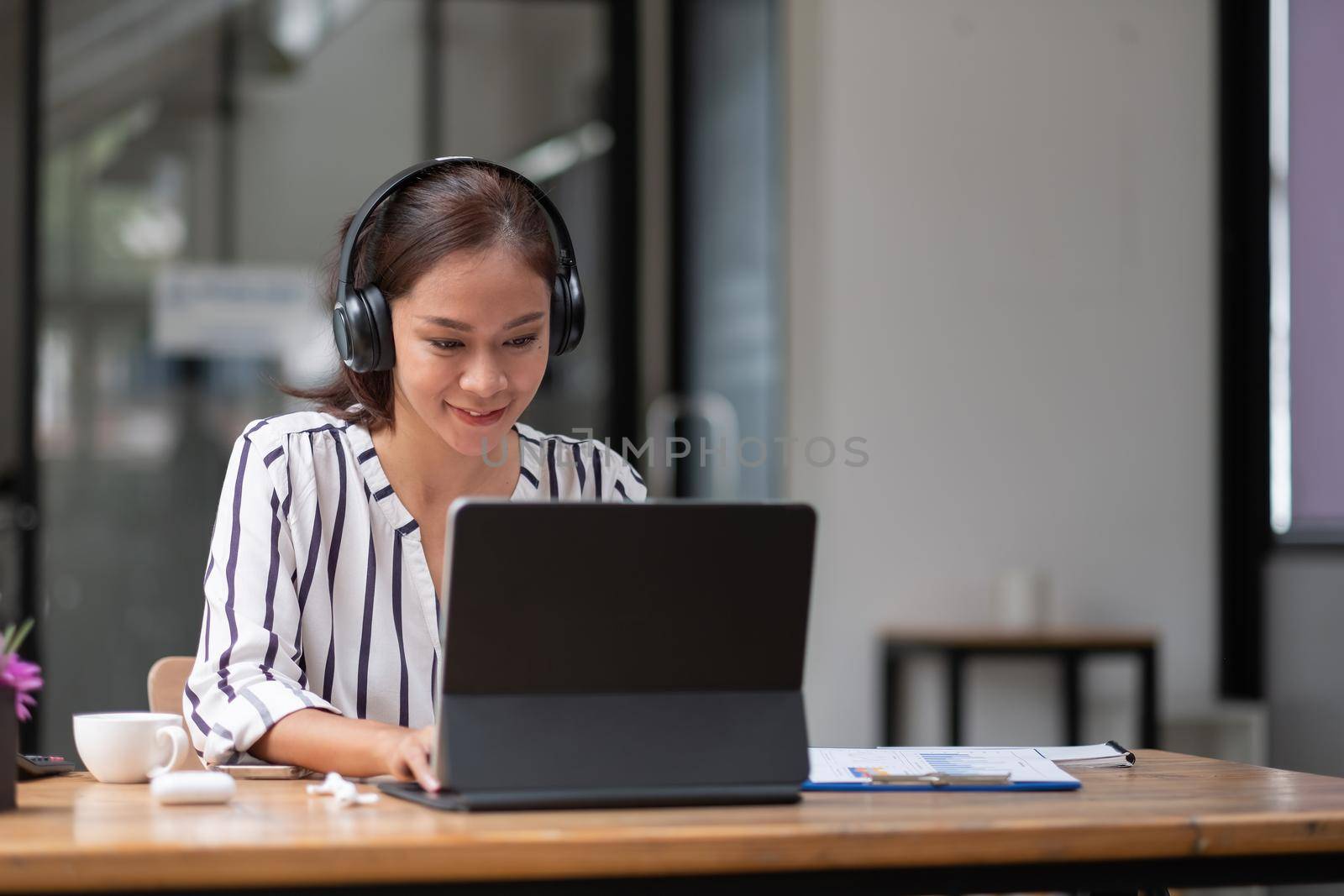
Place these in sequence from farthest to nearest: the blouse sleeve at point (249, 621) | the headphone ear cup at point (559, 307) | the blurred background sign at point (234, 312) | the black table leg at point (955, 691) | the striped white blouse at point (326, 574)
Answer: the blurred background sign at point (234, 312) → the black table leg at point (955, 691) → the headphone ear cup at point (559, 307) → the striped white blouse at point (326, 574) → the blouse sleeve at point (249, 621)

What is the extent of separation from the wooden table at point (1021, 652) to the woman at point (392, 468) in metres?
1.89

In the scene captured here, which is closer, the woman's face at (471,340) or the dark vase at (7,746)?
the dark vase at (7,746)

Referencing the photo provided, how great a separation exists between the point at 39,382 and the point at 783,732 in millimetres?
2970

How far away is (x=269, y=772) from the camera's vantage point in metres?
1.35

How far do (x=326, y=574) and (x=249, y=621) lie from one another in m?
0.13

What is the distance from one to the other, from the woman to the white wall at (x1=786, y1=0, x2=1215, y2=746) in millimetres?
1982

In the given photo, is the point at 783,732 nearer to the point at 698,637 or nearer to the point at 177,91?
the point at 698,637

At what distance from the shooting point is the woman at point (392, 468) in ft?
4.95

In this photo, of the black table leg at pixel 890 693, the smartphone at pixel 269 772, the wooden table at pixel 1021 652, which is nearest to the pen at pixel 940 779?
the smartphone at pixel 269 772

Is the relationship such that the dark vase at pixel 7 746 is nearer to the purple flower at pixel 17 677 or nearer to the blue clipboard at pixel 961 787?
the purple flower at pixel 17 677

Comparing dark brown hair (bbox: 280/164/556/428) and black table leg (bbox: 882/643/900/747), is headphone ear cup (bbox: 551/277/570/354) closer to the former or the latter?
dark brown hair (bbox: 280/164/556/428)

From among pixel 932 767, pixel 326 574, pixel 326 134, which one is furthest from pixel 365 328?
pixel 326 134

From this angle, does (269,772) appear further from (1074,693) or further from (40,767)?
(1074,693)

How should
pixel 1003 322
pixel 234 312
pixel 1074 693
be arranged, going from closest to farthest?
pixel 1074 693, pixel 1003 322, pixel 234 312
